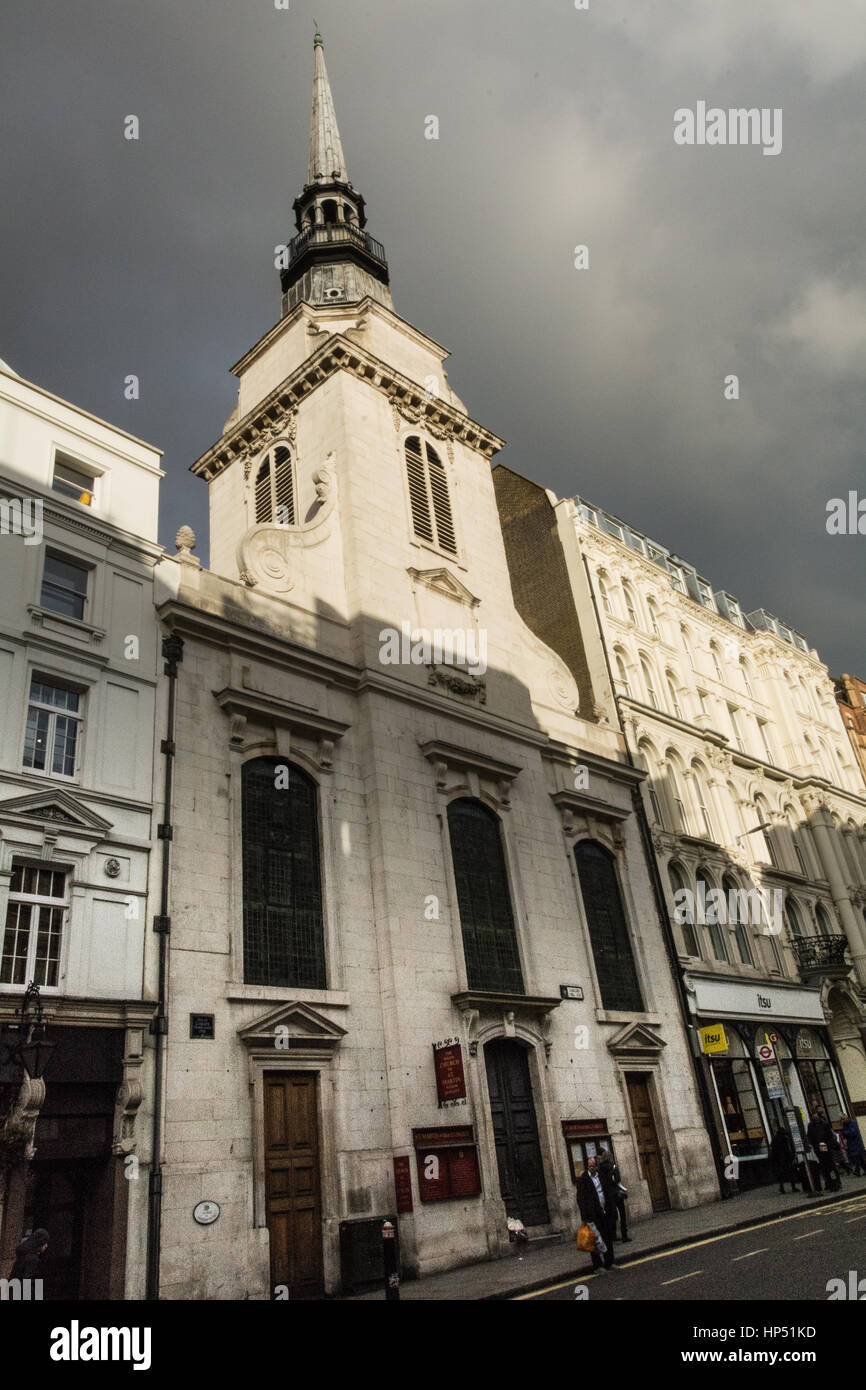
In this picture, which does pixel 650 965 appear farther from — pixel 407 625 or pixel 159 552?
pixel 159 552

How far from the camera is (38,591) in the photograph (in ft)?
60.5

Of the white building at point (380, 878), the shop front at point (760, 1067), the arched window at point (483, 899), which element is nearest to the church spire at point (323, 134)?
the white building at point (380, 878)

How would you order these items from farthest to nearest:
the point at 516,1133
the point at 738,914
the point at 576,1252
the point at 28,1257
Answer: the point at 738,914
the point at 516,1133
the point at 576,1252
the point at 28,1257

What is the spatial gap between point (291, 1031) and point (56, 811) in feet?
20.7

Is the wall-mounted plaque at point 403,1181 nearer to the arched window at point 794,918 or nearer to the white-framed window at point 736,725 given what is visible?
the arched window at point 794,918

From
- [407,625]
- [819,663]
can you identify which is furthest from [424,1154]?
[819,663]

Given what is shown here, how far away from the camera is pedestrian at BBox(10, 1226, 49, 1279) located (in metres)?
12.8

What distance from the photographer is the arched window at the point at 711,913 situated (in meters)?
33.3

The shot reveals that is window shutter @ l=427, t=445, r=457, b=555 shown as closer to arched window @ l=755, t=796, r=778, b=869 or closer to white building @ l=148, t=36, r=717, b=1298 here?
white building @ l=148, t=36, r=717, b=1298

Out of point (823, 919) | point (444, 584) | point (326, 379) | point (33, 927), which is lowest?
point (33, 927)

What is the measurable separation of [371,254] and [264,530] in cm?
1982

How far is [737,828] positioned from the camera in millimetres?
37750

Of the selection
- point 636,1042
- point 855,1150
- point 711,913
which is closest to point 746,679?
point 711,913

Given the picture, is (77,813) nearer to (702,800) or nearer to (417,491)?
(417,491)
